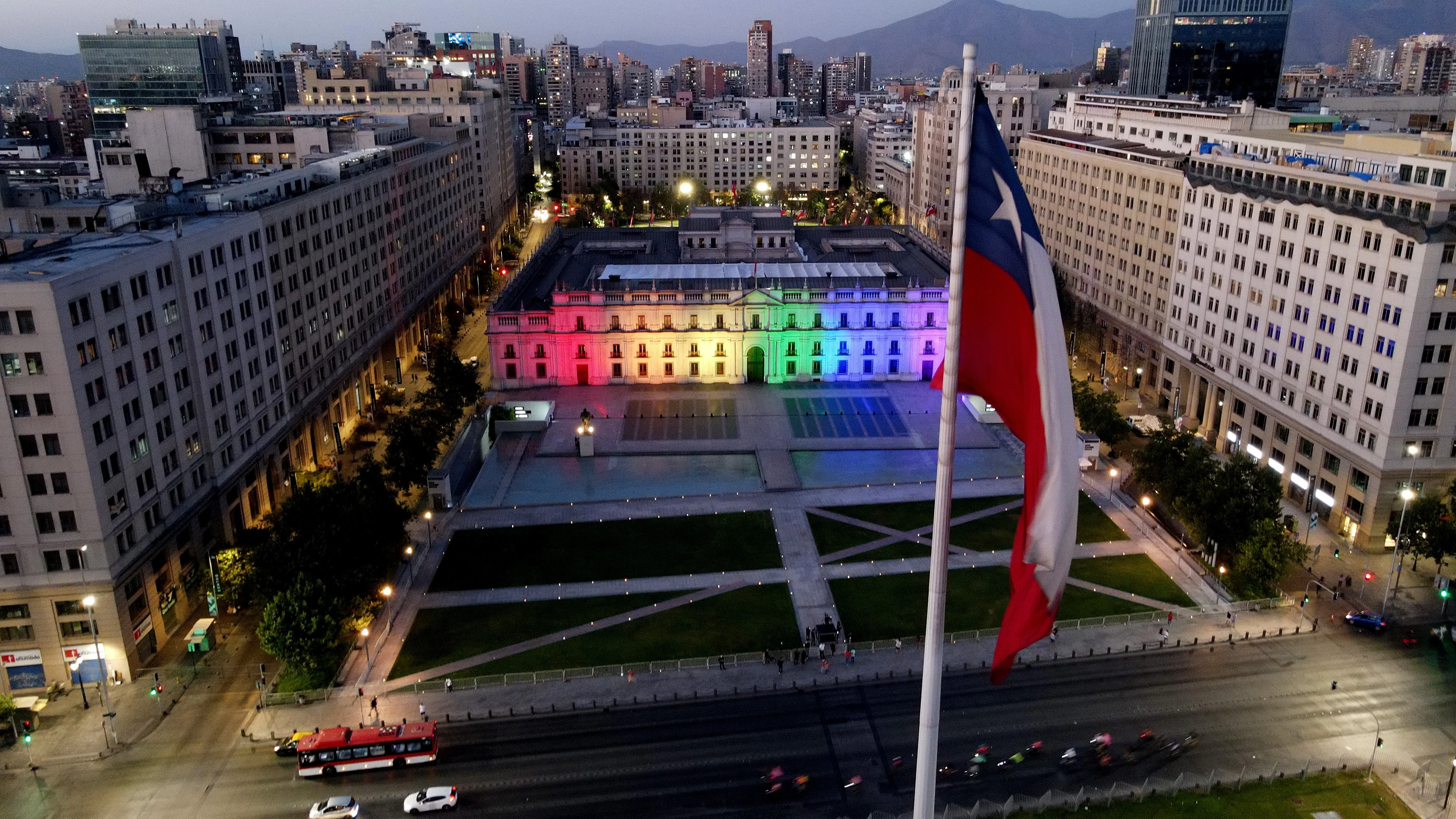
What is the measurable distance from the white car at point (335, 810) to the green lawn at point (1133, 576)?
48501mm

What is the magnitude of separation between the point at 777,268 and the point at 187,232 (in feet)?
241

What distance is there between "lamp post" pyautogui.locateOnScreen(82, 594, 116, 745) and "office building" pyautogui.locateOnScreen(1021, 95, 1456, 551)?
84826mm

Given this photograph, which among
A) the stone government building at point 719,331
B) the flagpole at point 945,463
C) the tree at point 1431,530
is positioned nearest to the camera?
the flagpole at point 945,463

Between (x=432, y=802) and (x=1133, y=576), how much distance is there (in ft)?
163

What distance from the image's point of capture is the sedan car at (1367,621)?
201ft

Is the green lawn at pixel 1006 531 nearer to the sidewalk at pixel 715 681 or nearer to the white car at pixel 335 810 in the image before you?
the sidewalk at pixel 715 681

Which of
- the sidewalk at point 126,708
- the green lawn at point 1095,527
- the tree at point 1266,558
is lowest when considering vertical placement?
the sidewalk at point 126,708

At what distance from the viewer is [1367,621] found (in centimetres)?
6147

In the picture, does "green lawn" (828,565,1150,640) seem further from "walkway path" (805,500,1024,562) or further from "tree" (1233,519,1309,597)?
"tree" (1233,519,1309,597)

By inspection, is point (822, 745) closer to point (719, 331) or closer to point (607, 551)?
point (607, 551)

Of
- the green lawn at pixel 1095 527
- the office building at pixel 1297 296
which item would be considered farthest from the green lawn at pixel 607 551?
the office building at pixel 1297 296

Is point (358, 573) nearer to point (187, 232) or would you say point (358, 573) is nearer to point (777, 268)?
point (187, 232)

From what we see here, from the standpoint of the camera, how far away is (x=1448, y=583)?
208 feet

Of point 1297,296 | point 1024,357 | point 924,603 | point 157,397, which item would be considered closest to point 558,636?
point 924,603
